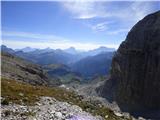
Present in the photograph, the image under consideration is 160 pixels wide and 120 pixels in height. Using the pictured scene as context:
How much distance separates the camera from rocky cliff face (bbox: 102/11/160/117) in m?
136

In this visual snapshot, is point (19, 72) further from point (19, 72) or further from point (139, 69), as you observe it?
point (139, 69)

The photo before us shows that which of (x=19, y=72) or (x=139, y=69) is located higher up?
(x=139, y=69)

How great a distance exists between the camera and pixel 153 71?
468 ft

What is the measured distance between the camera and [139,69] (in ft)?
500

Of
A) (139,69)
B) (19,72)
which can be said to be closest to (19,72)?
(19,72)

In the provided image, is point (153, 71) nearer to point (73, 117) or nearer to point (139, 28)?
point (139, 28)

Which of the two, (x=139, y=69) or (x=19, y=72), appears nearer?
(x=19, y=72)

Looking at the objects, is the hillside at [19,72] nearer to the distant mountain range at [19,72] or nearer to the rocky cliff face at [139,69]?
the distant mountain range at [19,72]

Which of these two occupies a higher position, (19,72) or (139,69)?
(139,69)

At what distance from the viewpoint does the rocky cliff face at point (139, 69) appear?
13619 cm

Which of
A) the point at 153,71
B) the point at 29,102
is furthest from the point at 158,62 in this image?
the point at 29,102

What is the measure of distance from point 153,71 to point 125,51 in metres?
29.5

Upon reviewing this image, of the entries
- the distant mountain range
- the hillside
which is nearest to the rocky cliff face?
the distant mountain range

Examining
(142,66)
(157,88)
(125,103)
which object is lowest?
(125,103)
